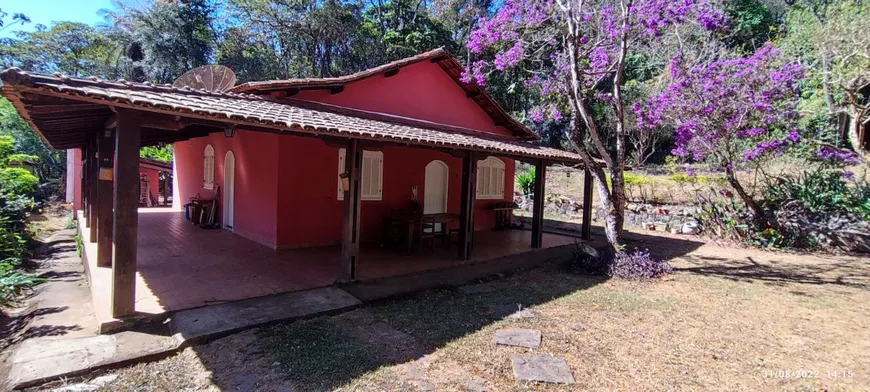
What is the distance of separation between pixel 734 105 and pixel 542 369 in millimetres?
10009

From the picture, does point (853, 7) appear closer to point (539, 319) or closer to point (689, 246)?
point (689, 246)

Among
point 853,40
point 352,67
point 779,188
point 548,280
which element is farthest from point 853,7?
point 352,67

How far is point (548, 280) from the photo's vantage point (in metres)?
7.23

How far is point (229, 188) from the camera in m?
10.3

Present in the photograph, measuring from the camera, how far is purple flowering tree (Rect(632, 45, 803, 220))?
1012 cm

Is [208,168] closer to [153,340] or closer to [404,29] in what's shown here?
[153,340]

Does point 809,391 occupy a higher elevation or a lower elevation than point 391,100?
lower

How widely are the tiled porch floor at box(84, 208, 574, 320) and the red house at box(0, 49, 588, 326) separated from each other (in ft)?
0.13

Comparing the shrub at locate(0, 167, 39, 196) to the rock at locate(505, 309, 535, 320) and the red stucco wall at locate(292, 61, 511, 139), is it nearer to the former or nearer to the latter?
the red stucco wall at locate(292, 61, 511, 139)

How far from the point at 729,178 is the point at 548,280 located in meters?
7.68

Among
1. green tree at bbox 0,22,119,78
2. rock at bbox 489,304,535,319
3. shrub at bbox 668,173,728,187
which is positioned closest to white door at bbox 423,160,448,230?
rock at bbox 489,304,535,319

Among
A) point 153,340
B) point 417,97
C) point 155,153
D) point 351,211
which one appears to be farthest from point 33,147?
point 153,340

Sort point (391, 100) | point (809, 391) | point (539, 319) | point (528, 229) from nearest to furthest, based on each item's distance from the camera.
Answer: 1. point (809, 391)
2. point (539, 319)
3. point (391, 100)
4. point (528, 229)

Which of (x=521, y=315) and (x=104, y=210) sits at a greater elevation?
(x=104, y=210)
